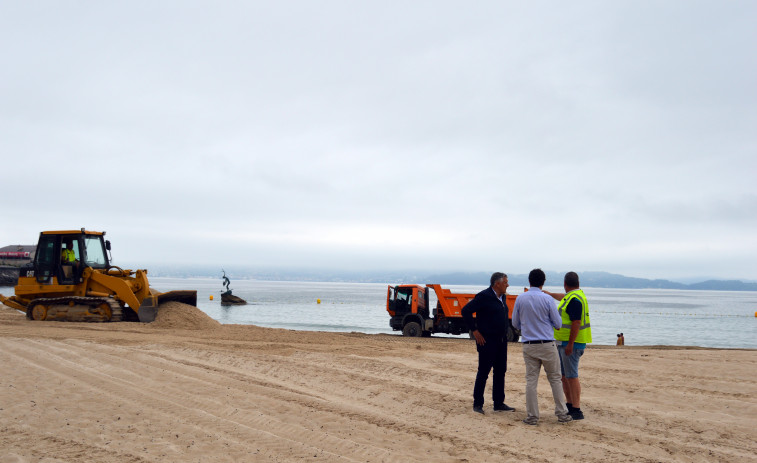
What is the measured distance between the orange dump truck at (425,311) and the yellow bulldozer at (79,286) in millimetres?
9186

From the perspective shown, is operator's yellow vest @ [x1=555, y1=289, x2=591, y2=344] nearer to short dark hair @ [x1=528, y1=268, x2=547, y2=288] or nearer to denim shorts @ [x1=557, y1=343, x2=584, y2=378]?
denim shorts @ [x1=557, y1=343, x2=584, y2=378]

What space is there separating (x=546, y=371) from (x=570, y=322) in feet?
2.29

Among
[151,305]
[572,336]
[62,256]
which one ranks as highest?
[62,256]

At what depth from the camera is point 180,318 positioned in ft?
60.5

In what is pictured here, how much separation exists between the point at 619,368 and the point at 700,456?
6325 mm

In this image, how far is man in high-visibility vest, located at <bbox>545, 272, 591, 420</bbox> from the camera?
6539mm

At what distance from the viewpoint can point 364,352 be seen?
44.2 feet

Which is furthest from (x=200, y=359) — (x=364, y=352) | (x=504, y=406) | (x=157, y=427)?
(x=504, y=406)

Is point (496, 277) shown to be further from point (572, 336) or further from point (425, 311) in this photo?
point (425, 311)

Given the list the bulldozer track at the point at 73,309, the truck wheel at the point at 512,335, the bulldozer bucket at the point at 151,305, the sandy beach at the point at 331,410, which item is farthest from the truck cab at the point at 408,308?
the bulldozer track at the point at 73,309

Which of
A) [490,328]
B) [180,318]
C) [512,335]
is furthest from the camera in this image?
[512,335]

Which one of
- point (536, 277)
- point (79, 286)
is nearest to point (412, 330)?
point (79, 286)

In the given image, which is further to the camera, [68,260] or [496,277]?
[68,260]

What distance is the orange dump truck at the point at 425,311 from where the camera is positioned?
2100 cm
